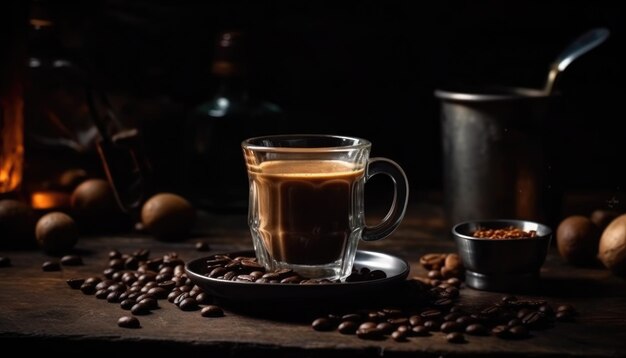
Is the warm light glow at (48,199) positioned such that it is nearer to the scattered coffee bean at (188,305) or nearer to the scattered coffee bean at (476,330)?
the scattered coffee bean at (188,305)

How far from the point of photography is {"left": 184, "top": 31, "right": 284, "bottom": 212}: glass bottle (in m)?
2.58

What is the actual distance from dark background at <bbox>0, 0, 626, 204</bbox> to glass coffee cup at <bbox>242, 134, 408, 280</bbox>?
1075mm

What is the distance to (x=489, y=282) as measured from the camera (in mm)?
1843

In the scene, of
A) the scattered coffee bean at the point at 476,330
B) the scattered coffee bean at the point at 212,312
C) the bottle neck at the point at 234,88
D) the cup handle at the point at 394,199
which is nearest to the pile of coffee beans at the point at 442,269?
the cup handle at the point at 394,199

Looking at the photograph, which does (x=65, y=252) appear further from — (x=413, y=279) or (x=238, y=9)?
(x=238, y=9)

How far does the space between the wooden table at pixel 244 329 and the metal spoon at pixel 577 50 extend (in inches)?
18.9

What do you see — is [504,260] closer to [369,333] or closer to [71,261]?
[369,333]

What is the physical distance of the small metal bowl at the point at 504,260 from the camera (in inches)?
71.1

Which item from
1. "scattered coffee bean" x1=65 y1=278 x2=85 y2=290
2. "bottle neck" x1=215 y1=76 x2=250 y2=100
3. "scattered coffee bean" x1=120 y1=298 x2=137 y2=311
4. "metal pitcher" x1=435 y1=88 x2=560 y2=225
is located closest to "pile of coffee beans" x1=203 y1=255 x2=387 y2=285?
"scattered coffee bean" x1=120 y1=298 x2=137 y2=311

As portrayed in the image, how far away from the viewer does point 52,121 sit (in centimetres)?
252

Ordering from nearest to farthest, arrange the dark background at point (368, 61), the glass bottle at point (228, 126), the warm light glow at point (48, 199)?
the warm light glow at point (48, 199) < the glass bottle at point (228, 126) < the dark background at point (368, 61)

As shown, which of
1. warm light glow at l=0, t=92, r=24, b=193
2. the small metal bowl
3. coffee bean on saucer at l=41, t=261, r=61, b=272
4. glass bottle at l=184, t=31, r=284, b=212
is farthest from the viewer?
glass bottle at l=184, t=31, r=284, b=212

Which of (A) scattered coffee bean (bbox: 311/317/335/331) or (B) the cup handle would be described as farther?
(B) the cup handle

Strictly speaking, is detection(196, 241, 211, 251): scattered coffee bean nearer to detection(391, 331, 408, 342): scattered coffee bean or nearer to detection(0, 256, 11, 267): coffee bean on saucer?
detection(0, 256, 11, 267): coffee bean on saucer
